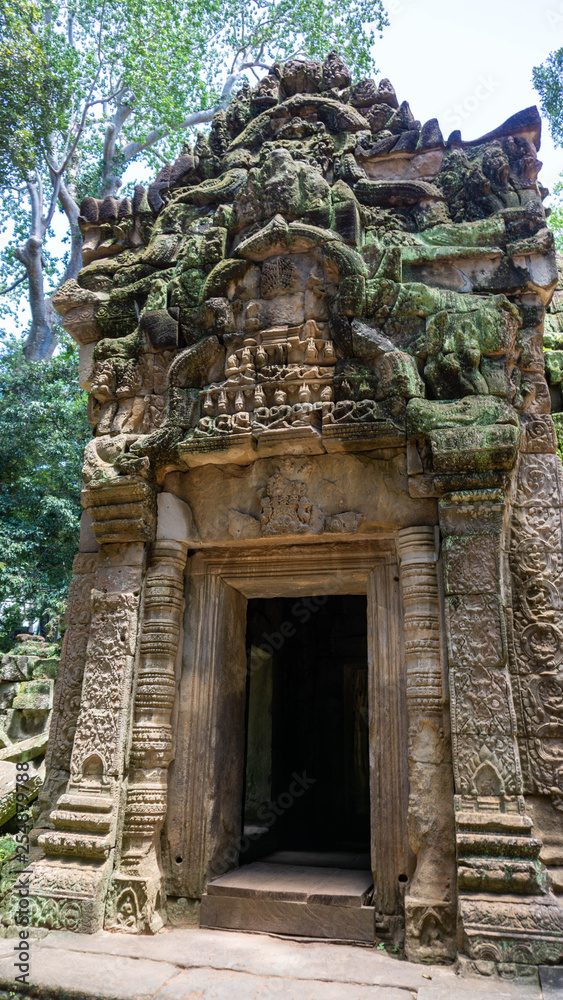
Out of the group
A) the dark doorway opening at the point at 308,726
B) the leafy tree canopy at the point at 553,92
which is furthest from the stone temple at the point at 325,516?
the leafy tree canopy at the point at 553,92

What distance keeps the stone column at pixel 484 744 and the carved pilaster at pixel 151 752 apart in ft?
6.41

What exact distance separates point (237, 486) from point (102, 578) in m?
1.22

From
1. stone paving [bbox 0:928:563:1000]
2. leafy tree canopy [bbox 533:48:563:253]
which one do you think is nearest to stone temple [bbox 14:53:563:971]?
stone paving [bbox 0:928:563:1000]

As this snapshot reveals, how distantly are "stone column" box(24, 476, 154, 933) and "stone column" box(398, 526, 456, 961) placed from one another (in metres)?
1.90

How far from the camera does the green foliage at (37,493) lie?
13102 mm

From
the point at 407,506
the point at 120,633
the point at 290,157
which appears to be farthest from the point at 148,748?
the point at 290,157

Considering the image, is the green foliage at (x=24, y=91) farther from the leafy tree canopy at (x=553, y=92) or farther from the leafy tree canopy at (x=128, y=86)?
the leafy tree canopy at (x=553, y=92)

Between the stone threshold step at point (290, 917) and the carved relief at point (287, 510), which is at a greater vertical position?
the carved relief at point (287, 510)

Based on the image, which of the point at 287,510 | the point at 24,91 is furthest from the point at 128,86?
the point at 287,510

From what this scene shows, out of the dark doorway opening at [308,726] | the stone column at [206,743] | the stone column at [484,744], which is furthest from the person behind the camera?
the dark doorway opening at [308,726]

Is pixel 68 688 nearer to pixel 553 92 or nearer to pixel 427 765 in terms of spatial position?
pixel 427 765

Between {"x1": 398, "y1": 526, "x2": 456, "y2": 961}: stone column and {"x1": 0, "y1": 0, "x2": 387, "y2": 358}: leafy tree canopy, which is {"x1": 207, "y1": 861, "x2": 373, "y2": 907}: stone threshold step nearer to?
{"x1": 398, "y1": 526, "x2": 456, "y2": 961}: stone column

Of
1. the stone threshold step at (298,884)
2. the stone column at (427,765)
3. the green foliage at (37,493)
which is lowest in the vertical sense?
the stone threshold step at (298,884)

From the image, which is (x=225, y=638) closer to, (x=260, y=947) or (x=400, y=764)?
(x=400, y=764)
